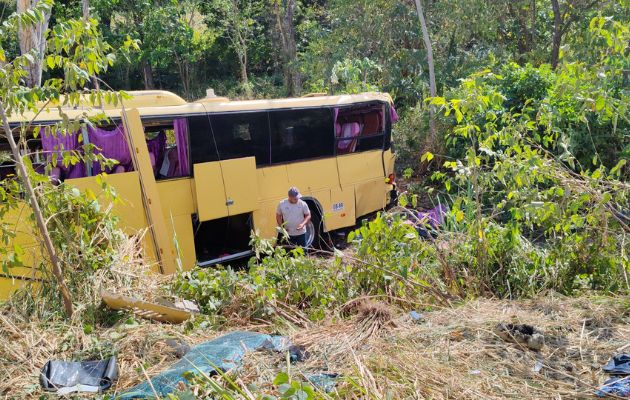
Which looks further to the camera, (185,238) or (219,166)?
(219,166)

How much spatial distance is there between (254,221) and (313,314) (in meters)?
3.88

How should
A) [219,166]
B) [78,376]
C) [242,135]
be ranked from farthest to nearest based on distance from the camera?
[242,135] < [219,166] < [78,376]

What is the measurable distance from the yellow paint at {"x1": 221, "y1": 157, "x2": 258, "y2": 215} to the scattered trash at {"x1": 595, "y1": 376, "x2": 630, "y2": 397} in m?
5.95

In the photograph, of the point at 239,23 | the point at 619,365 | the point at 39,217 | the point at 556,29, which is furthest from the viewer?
the point at 239,23

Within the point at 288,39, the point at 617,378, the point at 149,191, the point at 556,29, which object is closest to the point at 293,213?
the point at 149,191

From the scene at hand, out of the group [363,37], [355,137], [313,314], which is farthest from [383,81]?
[313,314]

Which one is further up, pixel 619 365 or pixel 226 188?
pixel 226 188

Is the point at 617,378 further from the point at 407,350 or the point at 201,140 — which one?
the point at 201,140

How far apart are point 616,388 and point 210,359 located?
2.39 metres

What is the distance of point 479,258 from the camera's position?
642cm

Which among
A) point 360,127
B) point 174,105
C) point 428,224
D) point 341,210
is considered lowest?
point 341,210

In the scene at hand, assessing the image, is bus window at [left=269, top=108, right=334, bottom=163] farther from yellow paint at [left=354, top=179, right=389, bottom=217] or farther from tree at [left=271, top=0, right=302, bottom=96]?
tree at [left=271, top=0, right=302, bottom=96]

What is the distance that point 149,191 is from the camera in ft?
25.8

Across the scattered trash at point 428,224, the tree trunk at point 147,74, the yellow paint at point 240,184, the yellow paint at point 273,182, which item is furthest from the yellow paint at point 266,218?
the tree trunk at point 147,74
